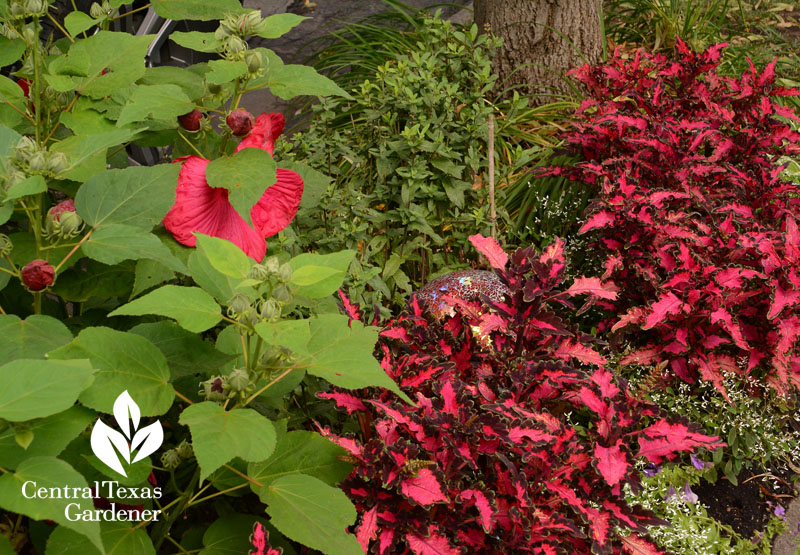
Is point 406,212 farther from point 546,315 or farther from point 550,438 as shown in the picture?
point 550,438

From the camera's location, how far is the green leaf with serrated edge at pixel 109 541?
38.5 inches

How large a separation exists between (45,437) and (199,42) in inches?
26.2

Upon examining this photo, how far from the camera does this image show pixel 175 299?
970 mm

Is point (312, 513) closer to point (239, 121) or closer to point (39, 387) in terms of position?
point (39, 387)

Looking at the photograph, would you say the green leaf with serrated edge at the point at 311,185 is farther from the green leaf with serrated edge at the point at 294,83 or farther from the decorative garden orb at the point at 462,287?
the decorative garden orb at the point at 462,287

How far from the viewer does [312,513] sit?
1037 mm

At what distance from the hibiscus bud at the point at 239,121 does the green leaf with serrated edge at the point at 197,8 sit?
20 cm

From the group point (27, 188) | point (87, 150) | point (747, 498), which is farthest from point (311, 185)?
point (747, 498)

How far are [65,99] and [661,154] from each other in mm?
2177

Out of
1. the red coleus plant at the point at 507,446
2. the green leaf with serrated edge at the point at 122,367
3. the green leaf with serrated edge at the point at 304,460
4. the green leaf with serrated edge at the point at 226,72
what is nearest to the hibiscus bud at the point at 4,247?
the green leaf with serrated edge at the point at 122,367

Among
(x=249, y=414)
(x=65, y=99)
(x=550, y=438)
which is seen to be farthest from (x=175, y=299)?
(x=550, y=438)

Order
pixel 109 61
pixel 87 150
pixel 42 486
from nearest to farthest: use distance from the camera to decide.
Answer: pixel 42 486 → pixel 87 150 → pixel 109 61

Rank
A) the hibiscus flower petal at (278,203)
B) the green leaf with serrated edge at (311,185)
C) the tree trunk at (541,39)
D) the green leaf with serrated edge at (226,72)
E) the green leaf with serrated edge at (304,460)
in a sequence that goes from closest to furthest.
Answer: the green leaf with serrated edge at (226,72) < the green leaf with serrated edge at (304,460) < the hibiscus flower petal at (278,203) < the green leaf with serrated edge at (311,185) < the tree trunk at (541,39)

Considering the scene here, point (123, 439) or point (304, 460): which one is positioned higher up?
point (123, 439)
